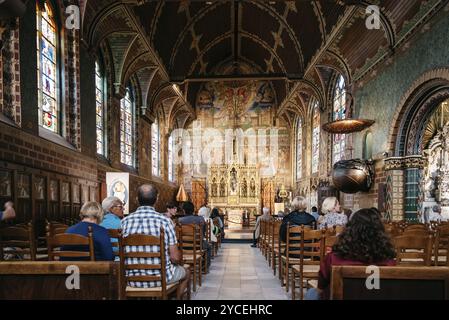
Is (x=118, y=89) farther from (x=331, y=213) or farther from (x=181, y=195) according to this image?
(x=181, y=195)

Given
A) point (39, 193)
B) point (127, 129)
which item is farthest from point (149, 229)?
point (127, 129)

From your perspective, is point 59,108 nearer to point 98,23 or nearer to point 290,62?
point 98,23

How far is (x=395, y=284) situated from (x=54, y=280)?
7.20 feet


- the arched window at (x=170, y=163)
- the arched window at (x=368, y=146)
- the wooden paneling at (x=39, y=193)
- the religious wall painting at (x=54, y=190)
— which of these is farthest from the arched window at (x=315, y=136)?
the religious wall painting at (x=54, y=190)

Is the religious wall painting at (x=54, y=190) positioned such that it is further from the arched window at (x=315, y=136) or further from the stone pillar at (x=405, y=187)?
the arched window at (x=315, y=136)

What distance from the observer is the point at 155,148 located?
Result: 20.4 meters

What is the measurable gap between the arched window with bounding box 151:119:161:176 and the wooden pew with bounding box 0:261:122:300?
57.5 feet

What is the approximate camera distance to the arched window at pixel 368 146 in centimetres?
1230

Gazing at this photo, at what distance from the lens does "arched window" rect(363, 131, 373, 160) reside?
12304 millimetres

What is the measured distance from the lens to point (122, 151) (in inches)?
577

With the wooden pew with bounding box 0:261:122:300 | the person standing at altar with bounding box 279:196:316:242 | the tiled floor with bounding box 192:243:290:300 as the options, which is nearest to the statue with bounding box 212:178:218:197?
the tiled floor with bounding box 192:243:290:300

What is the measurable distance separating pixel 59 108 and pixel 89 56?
2.06 metres

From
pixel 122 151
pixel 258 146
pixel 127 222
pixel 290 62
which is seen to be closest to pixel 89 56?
pixel 122 151
